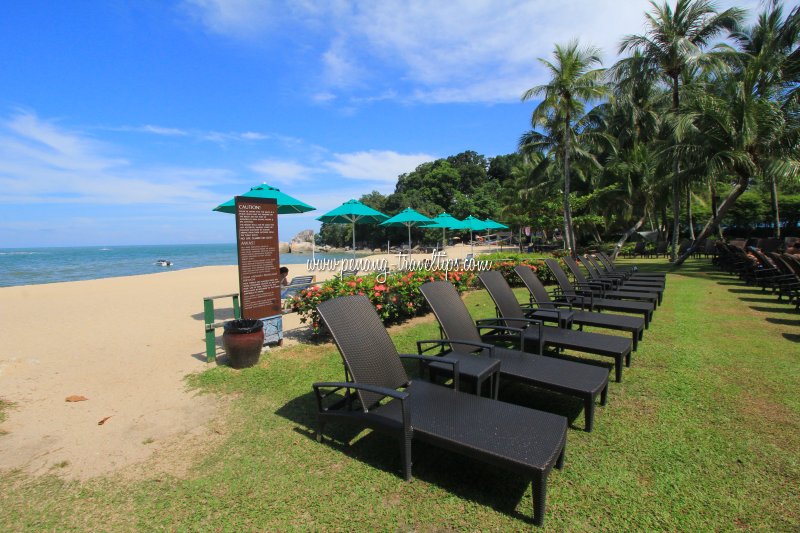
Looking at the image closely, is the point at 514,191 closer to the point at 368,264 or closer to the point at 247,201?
the point at 368,264

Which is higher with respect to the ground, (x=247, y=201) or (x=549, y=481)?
(x=247, y=201)

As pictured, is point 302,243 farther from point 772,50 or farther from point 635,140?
point 772,50

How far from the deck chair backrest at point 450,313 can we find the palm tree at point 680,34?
→ 50.7ft

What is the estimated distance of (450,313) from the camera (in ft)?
13.9

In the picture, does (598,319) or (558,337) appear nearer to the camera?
(558,337)

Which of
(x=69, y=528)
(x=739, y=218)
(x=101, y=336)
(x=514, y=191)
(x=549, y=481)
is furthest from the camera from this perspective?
(x=514, y=191)

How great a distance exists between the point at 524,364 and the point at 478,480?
1.31 meters

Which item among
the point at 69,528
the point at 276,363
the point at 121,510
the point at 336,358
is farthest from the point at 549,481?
the point at 276,363

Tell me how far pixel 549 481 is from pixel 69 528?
110 inches

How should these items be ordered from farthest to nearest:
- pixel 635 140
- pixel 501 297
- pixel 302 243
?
1. pixel 302 243
2. pixel 635 140
3. pixel 501 297

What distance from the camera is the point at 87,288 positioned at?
47.9 feet

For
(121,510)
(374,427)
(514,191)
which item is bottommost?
(121,510)

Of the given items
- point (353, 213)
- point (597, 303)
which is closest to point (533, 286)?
point (597, 303)

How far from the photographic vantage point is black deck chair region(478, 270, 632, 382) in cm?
397
